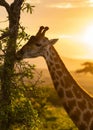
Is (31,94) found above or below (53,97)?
above

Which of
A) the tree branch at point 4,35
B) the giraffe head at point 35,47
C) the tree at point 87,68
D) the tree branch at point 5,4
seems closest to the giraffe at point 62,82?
the giraffe head at point 35,47

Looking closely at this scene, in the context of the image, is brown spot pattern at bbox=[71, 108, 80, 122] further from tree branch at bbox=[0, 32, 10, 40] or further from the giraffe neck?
tree branch at bbox=[0, 32, 10, 40]

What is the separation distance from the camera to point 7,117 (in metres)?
15.0

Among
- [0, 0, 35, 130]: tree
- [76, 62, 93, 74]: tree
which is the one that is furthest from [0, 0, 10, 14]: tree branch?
[76, 62, 93, 74]: tree

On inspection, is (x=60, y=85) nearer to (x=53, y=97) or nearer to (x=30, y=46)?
(x=30, y=46)

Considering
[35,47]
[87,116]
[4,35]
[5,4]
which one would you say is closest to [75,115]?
[87,116]

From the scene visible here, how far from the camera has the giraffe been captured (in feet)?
48.9

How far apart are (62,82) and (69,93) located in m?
0.40

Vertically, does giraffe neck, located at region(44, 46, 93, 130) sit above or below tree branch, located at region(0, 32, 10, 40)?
below

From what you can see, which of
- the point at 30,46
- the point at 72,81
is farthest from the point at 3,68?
the point at 72,81

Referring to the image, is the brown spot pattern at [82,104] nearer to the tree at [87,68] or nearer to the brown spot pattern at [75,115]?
the brown spot pattern at [75,115]

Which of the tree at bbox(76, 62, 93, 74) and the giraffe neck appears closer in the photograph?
the giraffe neck

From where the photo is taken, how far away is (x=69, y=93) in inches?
589

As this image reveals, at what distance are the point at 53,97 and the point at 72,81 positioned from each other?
30205 millimetres
